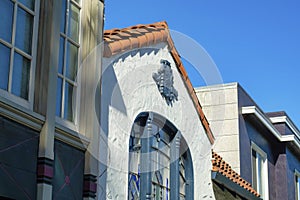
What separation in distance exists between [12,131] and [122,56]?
3575mm

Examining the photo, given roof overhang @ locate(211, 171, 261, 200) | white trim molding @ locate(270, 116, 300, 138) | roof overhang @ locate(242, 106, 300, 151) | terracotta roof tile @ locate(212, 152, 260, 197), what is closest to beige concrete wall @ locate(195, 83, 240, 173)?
roof overhang @ locate(242, 106, 300, 151)

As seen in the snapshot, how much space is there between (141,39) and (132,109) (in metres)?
1.37

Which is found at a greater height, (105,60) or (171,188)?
(105,60)

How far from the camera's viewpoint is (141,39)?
12484mm

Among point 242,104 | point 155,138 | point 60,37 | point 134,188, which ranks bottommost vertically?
point 134,188

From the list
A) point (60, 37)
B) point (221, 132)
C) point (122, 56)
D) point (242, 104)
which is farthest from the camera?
point (242, 104)

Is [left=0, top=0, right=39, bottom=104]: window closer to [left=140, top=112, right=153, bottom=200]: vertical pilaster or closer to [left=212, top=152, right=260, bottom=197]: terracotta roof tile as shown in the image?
[left=140, top=112, right=153, bottom=200]: vertical pilaster

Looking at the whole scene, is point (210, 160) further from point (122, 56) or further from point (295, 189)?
point (295, 189)

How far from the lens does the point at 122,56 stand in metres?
11.7

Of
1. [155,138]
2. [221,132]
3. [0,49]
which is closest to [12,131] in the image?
[0,49]

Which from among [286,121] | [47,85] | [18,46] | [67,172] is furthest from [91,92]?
[286,121]

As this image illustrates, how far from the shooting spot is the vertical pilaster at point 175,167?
13414 mm

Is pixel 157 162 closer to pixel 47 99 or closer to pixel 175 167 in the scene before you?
pixel 175 167

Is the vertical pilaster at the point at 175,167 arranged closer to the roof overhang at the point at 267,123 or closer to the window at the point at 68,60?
the window at the point at 68,60
